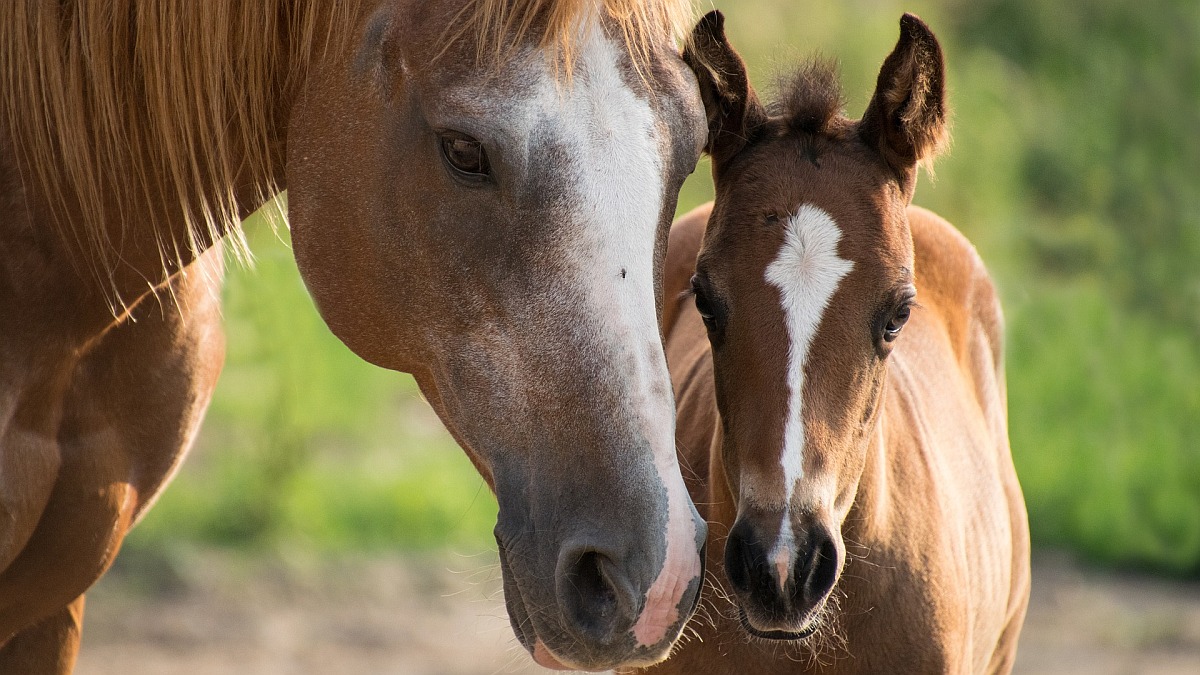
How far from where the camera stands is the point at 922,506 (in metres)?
2.59

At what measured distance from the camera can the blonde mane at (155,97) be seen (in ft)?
6.18

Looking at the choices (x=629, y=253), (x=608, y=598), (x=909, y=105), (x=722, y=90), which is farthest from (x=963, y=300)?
(x=608, y=598)

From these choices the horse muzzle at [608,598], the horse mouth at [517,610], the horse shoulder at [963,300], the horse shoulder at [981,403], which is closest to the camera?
the horse muzzle at [608,598]

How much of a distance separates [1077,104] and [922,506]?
342 inches

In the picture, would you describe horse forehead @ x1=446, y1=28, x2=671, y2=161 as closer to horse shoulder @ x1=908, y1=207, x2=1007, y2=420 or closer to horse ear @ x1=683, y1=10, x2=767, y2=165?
horse ear @ x1=683, y1=10, x2=767, y2=165

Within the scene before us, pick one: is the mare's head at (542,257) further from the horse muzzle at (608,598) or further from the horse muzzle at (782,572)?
the horse muzzle at (782,572)

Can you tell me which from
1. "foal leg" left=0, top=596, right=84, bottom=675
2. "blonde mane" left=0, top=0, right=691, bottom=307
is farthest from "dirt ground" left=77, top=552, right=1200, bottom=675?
"blonde mane" left=0, top=0, right=691, bottom=307

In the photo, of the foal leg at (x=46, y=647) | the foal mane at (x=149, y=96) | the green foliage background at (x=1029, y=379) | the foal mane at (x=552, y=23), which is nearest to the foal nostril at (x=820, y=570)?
the foal mane at (x=552, y=23)

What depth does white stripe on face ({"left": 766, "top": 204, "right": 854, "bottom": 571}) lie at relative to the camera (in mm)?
2049

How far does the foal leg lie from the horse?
1.24m

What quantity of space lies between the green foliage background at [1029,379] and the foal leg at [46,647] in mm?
2083

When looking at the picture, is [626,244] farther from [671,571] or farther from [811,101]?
[811,101]

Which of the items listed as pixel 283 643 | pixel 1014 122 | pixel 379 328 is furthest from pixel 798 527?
pixel 1014 122

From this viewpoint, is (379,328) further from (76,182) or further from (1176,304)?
(1176,304)
